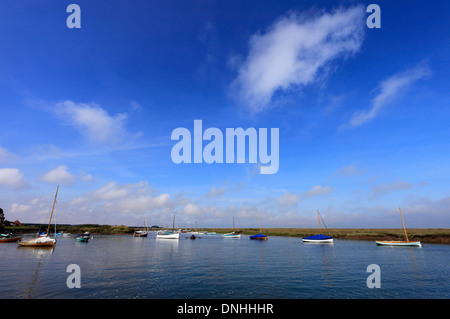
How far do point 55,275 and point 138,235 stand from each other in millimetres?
120482

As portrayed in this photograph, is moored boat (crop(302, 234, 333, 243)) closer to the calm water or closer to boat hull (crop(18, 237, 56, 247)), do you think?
the calm water

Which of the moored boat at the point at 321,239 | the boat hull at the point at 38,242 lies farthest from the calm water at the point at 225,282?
the moored boat at the point at 321,239

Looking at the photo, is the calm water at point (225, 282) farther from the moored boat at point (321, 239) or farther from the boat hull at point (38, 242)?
the moored boat at point (321, 239)

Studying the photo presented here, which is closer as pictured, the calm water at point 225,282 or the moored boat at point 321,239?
the calm water at point 225,282

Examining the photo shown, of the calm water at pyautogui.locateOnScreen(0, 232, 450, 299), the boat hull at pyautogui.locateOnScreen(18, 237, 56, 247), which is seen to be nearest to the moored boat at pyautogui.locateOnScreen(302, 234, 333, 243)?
the calm water at pyautogui.locateOnScreen(0, 232, 450, 299)

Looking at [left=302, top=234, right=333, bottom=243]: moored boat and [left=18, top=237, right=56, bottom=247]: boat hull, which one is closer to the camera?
[left=18, top=237, right=56, bottom=247]: boat hull

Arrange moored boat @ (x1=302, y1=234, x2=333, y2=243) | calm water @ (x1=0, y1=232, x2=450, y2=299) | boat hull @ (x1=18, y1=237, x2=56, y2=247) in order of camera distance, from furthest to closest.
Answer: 1. moored boat @ (x1=302, y1=234, x2=333, y2=243)
2. boat hull @ (x1=18, y1=237, x2=56, y2=247)
3. calm water @ (x1=0, y1=232, x2=450, y2=299)

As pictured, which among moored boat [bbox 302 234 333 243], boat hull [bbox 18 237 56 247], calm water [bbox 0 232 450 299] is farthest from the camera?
moored boat [bbox 302 234 333 243]

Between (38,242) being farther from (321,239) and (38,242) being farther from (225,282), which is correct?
(321,239)

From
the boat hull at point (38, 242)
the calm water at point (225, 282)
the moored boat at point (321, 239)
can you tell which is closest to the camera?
the calm water at point (225, 282)

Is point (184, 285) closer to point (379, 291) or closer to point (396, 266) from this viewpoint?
point (379, 291)
